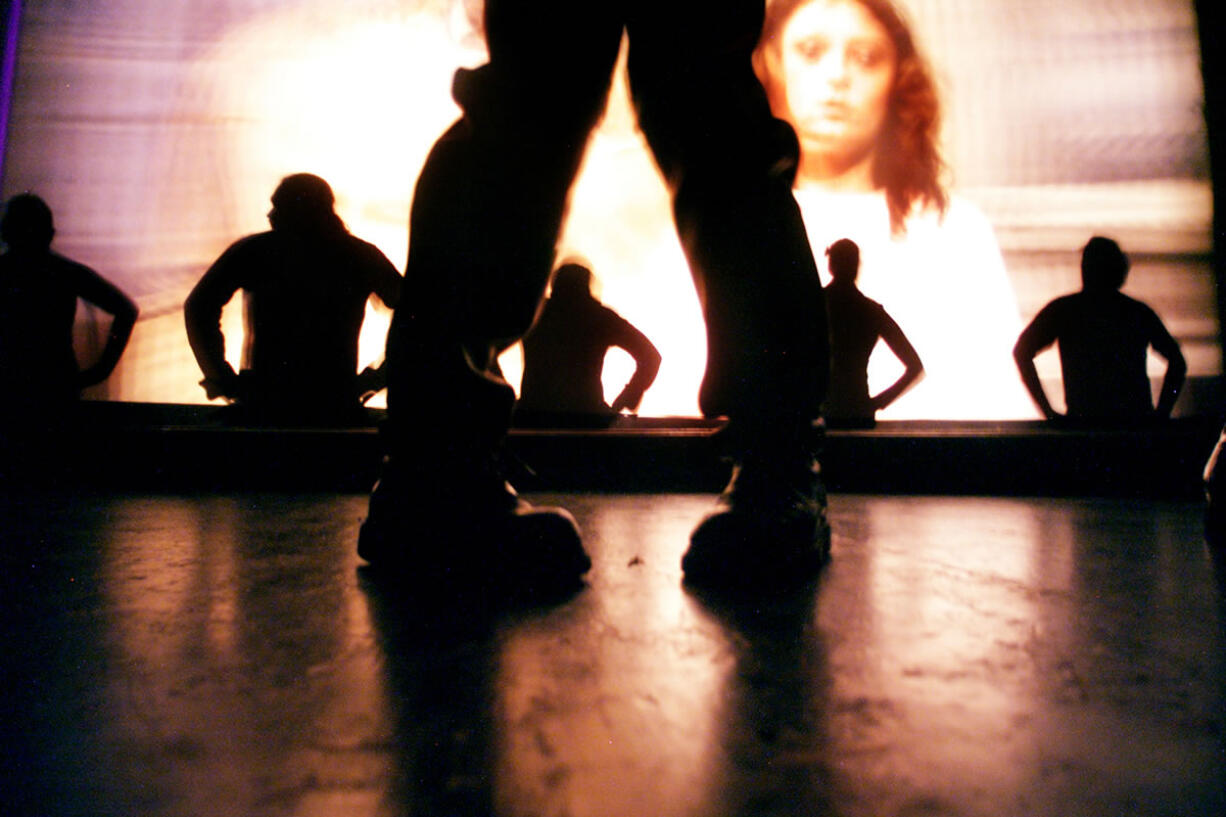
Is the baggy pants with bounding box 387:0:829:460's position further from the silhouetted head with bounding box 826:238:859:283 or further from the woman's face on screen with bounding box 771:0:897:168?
the woman's face on screen with bounding box 771:0:897:168

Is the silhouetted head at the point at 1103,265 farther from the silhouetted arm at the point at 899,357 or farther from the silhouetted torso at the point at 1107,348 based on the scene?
the silhouetted arm at the point at 899,357

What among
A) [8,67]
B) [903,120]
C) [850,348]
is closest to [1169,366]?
[850,348]

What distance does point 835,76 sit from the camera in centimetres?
455

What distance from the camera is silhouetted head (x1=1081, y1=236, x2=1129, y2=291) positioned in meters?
2.60

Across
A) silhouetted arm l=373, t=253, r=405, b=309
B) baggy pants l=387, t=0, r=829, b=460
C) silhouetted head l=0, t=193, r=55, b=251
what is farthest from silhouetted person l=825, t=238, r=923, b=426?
Result: silhouetted head l=0, t=193, r=55, b=251

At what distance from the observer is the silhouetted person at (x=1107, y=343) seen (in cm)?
259

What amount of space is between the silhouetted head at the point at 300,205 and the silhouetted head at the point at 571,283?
0.78m

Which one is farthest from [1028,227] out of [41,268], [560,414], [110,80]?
[110,80]

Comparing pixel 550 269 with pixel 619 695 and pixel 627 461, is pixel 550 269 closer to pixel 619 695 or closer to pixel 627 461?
pixel 619 695

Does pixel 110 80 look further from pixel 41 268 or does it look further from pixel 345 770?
pixel 345 770

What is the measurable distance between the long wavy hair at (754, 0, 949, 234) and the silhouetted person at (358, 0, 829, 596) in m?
4.02

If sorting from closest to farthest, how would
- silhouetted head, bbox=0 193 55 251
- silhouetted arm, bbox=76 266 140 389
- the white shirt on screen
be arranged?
silhouetted head, bbox=0 193 55 251, silhouetted arm, bbox=76 266 140 389, the white shirt on screen

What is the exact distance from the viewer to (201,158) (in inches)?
177

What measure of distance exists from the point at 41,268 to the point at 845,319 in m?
2.64
